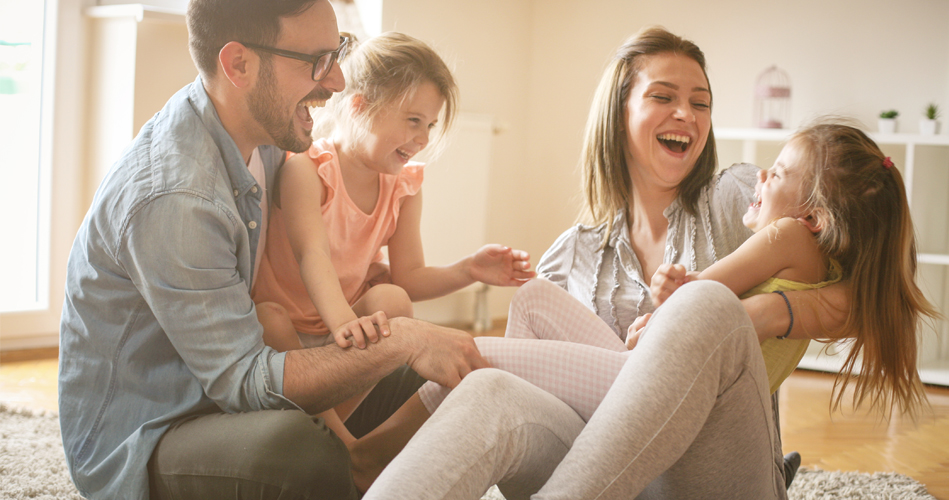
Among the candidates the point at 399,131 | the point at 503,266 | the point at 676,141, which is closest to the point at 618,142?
the point at 676,141

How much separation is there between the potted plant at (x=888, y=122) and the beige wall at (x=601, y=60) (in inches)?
6.6

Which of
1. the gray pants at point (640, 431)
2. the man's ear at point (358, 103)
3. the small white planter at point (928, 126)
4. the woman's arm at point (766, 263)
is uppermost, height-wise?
the small white planter at point (928, 126)

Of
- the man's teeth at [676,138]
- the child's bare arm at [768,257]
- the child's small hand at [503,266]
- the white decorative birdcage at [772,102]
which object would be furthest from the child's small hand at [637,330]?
the white decorative birdcage at [772,102]

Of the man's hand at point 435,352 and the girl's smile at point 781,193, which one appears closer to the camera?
the man's hand at point 435,352

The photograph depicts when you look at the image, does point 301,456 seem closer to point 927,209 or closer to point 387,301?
point 387,301

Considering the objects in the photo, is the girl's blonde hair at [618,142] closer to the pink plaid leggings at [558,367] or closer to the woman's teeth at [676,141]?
the woman's teeth at [676,141]

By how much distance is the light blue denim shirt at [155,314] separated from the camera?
107 cm

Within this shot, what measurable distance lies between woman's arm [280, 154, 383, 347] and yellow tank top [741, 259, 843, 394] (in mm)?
707

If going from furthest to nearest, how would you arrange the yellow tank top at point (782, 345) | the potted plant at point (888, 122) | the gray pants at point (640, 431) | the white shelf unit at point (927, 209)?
the potted plant at point (888, 122)
the white shelf unit at point (927, 209)
the yellow tank top at point (782, 345)
the gray pants at point (640, 431)

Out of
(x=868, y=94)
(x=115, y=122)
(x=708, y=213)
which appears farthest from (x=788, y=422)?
(x=115, y=122)

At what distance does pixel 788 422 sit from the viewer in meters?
2.54

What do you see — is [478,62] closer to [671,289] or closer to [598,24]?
[598,24]

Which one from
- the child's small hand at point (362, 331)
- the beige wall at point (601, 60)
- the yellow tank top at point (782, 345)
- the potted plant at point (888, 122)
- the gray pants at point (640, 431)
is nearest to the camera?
the gray pants at point (640, 431)

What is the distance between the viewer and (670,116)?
1538 millimetres
